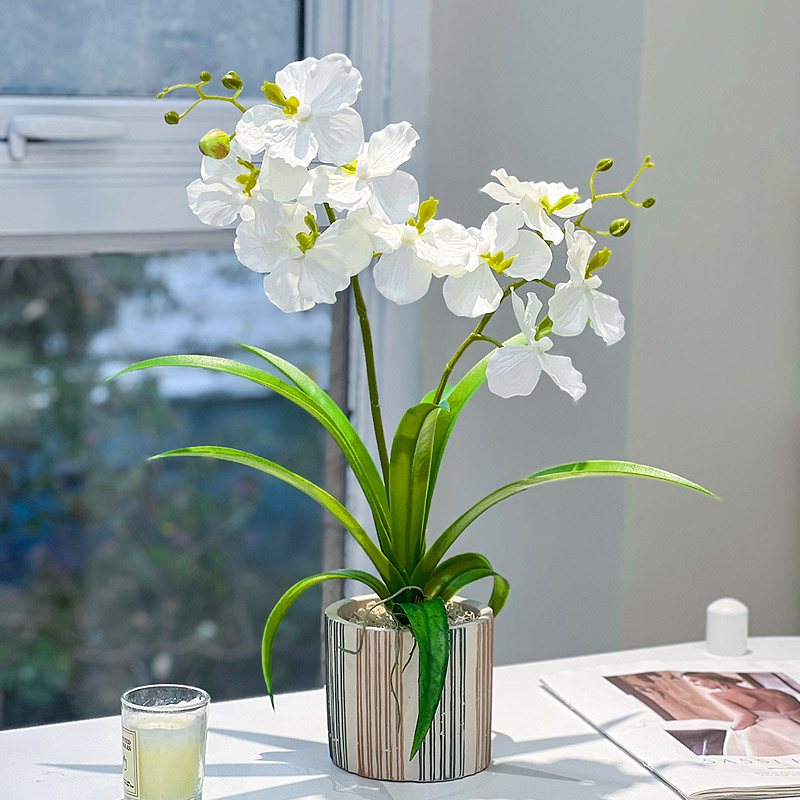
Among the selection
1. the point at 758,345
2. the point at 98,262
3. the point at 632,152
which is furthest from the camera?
the point at 98,262

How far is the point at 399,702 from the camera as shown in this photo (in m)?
0.80

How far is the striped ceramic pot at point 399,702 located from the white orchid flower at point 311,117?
0.35m

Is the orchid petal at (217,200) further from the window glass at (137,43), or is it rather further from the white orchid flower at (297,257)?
the window glass at (137,43)

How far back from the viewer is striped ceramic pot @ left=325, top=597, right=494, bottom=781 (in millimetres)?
803

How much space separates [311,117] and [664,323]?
0.62 m

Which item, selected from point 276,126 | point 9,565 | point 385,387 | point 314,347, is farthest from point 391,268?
point 9,565

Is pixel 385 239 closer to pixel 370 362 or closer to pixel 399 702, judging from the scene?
pixel 370 362

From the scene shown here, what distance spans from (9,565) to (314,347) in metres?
0.58

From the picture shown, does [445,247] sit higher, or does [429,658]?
[445,247]

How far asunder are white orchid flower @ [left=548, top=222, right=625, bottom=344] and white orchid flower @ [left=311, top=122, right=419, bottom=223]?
12 centimetres

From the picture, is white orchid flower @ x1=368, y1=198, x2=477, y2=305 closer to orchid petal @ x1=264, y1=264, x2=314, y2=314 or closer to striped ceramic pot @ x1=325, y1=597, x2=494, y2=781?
orchid petal @ x1=264, y1=264, x2=314, y2=314

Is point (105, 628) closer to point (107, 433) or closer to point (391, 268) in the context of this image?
point (107, 433)

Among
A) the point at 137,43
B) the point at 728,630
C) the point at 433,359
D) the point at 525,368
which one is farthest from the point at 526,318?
the point at 137,43

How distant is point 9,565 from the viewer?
1.66m
